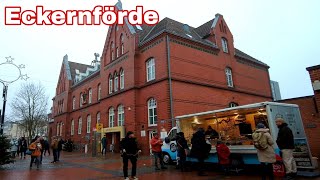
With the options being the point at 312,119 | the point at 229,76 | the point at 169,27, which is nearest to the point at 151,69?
the point at 169,27

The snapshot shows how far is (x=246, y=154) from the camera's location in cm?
986

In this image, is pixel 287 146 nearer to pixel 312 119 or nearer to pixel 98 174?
pixel 312 119

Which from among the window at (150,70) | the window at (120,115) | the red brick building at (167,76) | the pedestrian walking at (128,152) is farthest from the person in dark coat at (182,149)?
the window at (120,115)

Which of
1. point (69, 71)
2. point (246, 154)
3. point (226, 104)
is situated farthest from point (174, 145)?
point (69, 71)

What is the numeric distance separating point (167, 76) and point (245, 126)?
31.7 ft

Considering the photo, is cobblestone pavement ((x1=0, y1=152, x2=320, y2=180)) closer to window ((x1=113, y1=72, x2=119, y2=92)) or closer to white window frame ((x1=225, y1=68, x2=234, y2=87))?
window ((x1=113, y1=72, x2=119, y2=92))

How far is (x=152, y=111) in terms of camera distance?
20953 mm

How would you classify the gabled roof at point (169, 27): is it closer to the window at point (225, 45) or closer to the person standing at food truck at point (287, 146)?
the window at point (225, 45)

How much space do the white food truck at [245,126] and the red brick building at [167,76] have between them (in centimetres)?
585

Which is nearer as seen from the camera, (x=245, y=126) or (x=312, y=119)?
(x=245, y=126)

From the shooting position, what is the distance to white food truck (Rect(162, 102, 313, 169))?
9320 mm

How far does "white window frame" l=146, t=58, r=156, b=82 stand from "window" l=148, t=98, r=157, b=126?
213 centimetres

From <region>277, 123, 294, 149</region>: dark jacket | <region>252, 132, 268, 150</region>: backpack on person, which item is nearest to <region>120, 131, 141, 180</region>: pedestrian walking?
<region>252, 132, 268, 150</region>: backpack on person

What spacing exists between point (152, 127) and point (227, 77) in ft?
35.0
